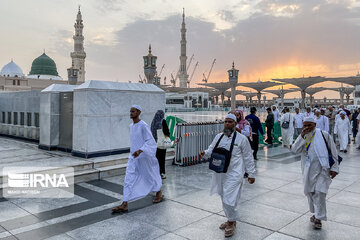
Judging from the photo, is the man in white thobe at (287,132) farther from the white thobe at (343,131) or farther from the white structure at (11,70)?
the white structure at (11,70)

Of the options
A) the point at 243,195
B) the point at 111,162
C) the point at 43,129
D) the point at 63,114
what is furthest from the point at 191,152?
the point at 43,129

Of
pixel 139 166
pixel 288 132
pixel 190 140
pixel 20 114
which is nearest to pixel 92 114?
pixel 190 140

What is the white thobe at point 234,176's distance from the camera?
12.6 feet

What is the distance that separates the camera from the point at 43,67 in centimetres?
9456

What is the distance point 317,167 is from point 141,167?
108 inches

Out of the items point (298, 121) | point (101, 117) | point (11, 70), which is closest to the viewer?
point (101, 117)

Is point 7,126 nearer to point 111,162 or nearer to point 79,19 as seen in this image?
point 111,162

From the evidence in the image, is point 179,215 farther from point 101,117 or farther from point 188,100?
point 188,100

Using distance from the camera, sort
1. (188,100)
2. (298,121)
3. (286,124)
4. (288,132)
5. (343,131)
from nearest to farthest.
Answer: (343,131) < (288,132) < (286,124) < (298,121) < (188,100)

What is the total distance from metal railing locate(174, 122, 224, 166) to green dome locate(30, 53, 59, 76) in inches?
3814

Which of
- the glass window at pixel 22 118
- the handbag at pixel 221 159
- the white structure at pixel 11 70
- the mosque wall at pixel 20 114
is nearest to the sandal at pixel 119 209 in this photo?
the handbag at pixel 221 159

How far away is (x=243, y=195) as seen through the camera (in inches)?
220

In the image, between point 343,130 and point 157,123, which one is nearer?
point 157,123

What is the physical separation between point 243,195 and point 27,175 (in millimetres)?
4253
